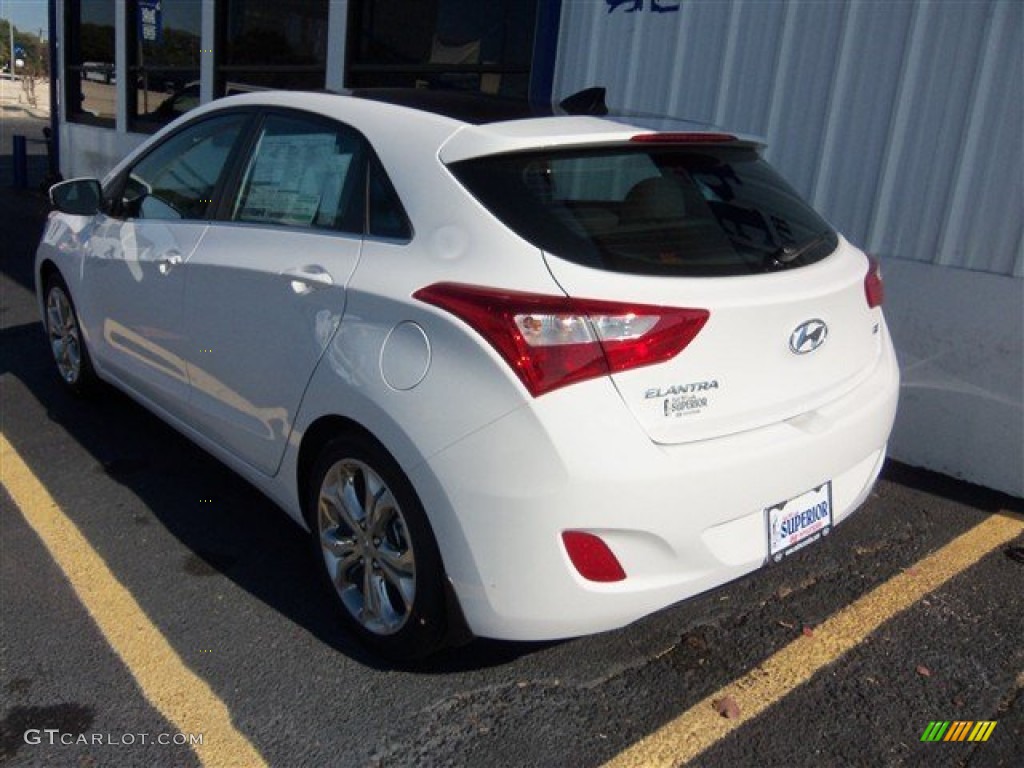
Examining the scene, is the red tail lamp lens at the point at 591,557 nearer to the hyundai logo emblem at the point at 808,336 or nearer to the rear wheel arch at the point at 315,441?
the rear wheel arch at the point at 315,441

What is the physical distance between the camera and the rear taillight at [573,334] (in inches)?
89.7

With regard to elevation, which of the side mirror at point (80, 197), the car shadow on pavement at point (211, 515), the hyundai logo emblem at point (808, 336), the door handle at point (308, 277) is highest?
the hyundai logo emblem at point (808, 336)

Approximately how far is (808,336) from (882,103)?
2.60 m

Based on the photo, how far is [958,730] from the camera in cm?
267

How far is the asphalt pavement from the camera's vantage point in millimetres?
2555

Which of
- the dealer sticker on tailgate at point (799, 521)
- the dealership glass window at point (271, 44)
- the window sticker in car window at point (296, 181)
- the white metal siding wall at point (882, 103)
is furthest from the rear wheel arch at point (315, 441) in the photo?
the dealership glass window at point (271, 44)

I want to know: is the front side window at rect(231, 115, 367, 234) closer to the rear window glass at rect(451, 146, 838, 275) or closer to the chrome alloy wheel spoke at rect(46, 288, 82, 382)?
the rear window glass at rect(451, 146, 838, 275)

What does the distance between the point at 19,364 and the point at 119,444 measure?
1.67 m

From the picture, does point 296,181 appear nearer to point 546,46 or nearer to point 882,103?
point 882,103

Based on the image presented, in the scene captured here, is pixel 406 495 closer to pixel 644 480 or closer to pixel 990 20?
pixel 644 480

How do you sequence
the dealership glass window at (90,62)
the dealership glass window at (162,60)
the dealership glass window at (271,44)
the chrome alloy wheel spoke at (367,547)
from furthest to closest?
the dealership glass window at (90,62)
the dealership glass window at (162,60)
the dealership glass window at (271,44)
the chrome alloy wheel spoke at (367,547)

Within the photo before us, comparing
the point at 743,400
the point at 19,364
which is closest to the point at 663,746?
the point at 743,400

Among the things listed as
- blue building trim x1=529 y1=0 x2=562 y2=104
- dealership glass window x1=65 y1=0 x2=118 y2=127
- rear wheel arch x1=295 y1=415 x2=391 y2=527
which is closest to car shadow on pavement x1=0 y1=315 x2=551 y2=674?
rear wheel arch x1=295 y1=415 x2=391 y2=527

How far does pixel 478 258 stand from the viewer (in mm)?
2441
